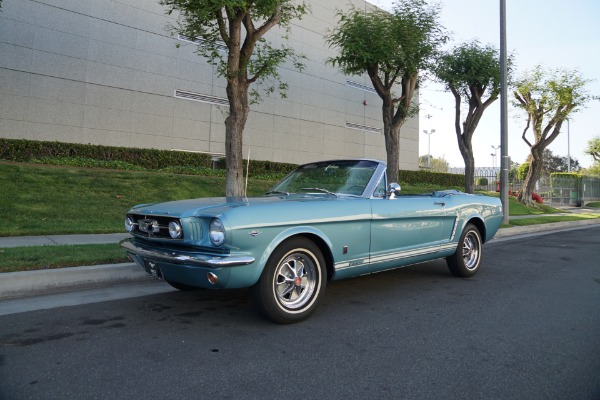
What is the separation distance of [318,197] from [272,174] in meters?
14.2

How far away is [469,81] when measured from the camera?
1764 cm

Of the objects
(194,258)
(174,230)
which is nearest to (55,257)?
(174,230)

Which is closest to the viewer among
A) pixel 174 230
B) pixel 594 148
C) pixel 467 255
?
pixel 174 230

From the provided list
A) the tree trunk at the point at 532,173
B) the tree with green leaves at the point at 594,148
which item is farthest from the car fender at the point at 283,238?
the tree with green leaves at the point at 594,148

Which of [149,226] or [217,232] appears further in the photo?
[149,226]

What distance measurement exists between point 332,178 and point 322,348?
2232mm

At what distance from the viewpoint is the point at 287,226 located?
3.79 metres

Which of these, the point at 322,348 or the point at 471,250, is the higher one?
the point at 471,250

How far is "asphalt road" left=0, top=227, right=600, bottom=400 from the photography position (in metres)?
2.68

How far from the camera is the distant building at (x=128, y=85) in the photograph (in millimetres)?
14039

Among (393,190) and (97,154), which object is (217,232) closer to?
(393,190)

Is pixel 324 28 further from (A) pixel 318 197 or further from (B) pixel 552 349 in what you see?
(B) pixel 552 349

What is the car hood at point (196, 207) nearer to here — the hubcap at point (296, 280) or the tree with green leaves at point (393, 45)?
the hubcap at point (296, 280)

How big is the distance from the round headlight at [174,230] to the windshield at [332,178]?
172 cm
